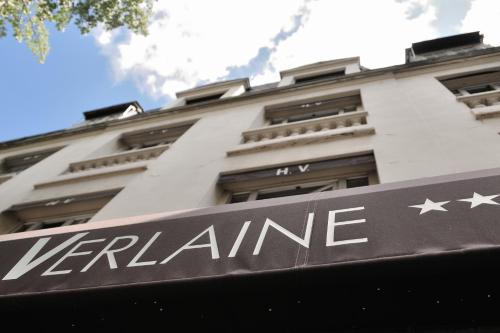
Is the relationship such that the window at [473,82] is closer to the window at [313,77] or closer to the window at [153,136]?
the window at [313,77]

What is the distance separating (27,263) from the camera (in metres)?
3.39

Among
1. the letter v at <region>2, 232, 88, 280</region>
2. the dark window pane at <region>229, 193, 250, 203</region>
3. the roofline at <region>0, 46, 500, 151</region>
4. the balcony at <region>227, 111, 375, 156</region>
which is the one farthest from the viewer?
the roofline at <region>0, 46, 500, 151</region>

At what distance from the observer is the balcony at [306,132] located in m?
6.18

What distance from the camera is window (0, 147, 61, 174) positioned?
10.7 meters

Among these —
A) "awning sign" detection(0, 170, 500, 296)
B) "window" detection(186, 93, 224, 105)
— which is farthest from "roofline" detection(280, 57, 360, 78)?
"awning sign" detection(0, 170, 500, 296)

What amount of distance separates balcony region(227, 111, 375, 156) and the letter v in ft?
11.2

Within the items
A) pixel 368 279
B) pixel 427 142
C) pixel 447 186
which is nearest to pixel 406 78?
pixel 427 142

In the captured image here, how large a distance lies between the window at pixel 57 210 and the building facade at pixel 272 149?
2 cm

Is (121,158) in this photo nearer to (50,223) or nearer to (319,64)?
(50,223)

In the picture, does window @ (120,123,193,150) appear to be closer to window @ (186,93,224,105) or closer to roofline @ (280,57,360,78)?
window @ (186,93,224,105)

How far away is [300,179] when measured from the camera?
5688 millimetres

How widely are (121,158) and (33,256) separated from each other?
15.8 ft

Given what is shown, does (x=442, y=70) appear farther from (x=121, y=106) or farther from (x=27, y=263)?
(x=121, y=106)

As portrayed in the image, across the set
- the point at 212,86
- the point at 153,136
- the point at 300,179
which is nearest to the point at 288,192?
the point at 300,179
